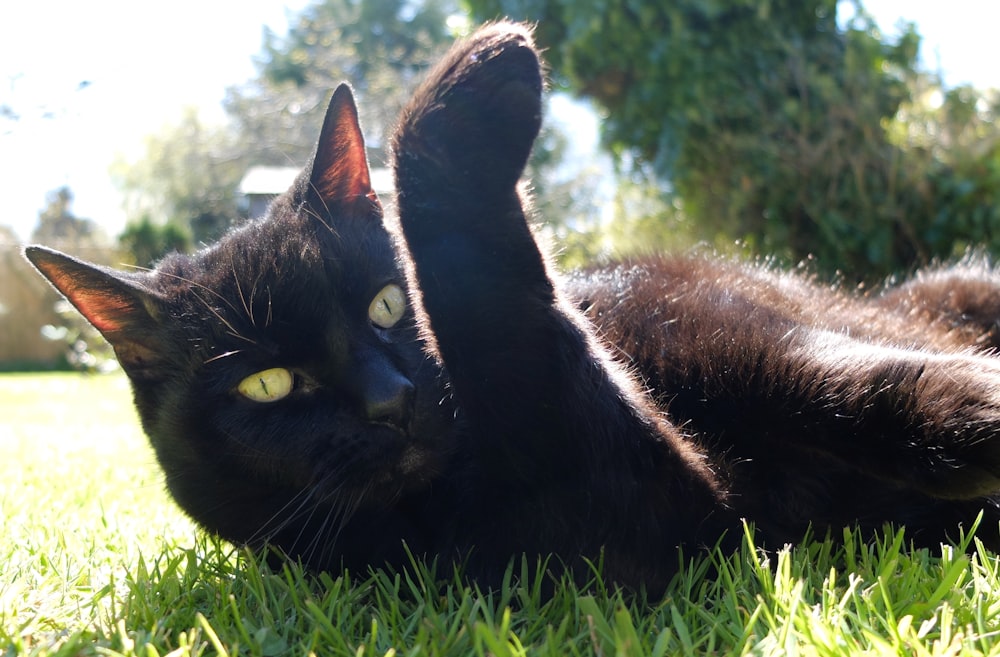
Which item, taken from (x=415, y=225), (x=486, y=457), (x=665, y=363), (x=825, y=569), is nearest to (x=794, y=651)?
(x=825, y=569)

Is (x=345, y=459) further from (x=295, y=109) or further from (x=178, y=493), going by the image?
(x=295, y=109)

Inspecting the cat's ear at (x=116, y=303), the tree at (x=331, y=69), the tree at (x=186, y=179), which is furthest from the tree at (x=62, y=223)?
the cat's ear at (x=116, y=303)

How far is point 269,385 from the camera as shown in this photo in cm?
122

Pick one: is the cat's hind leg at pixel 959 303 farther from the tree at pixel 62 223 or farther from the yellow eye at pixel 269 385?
the tree at pixel 62 223

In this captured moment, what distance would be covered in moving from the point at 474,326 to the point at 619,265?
2.52 ft

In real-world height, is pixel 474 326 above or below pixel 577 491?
above

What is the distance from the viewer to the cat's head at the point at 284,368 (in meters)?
1.15

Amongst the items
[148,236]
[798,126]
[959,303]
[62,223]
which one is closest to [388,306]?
[959,303]

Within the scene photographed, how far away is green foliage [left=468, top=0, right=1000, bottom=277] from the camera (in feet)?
12.3

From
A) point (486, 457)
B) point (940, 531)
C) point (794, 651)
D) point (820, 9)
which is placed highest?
point (820, 9)

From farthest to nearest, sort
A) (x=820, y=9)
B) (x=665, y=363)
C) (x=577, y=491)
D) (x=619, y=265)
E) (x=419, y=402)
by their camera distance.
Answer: (x=820, y=9), (x=619, y=265), (x=665, y=363), (x=419, y=402), (x=577, y=491)

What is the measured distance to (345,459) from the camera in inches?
44.3

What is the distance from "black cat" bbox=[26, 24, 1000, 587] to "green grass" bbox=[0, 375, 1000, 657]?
0.24ft

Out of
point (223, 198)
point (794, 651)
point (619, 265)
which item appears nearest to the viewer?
point (794, 651)
